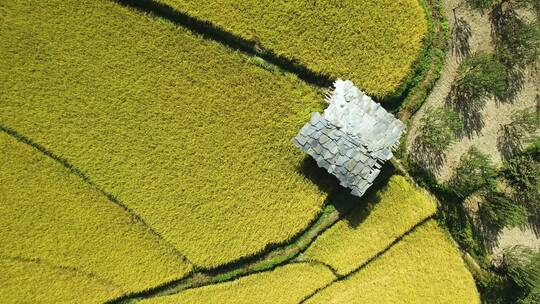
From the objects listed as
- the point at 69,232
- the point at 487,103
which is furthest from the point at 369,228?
the point at 69,232

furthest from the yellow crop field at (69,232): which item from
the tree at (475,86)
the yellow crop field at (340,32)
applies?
the tree at (475,86)

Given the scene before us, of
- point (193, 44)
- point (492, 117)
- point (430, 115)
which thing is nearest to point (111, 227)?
point (193, 44)

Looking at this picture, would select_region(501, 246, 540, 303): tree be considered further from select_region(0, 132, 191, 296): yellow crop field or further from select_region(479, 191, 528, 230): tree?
select_region(0, 132, 191, 296): yellow crop field

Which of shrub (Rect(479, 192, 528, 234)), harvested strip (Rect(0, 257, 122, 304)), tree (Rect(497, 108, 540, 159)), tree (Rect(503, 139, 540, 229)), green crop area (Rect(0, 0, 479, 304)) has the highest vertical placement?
tree (Rect(497, 108, 540, 159))

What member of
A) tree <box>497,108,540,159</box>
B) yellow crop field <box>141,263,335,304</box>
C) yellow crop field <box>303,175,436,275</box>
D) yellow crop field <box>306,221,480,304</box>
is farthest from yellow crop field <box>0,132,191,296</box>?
tree <box>497,108,540,159</box>

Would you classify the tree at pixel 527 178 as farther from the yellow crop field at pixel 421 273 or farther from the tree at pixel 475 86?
the yellow crop field at pixel 421 273

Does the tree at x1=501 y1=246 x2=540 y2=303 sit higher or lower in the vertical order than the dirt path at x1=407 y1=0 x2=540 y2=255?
lower

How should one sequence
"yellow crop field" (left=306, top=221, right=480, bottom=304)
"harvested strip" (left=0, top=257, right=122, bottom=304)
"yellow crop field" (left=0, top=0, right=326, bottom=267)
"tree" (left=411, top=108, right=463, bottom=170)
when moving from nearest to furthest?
"yellow crop field" (left=0, top=0, right=326, bottom=267) < "tree" (left=411, top=108, right=463, bottom=170) < "harvested strip" (left=0, top=257, right=122, bottom=304) < "yellow crop field" (left=306, top=221, right=480, bottom=304)
